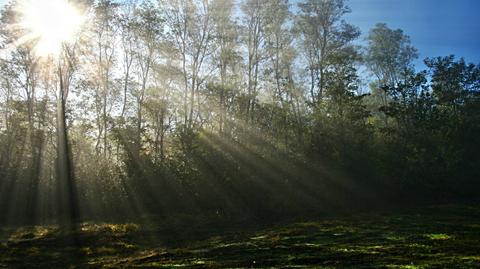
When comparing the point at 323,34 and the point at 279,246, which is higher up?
the point at 323,34

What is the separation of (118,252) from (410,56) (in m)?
48.5

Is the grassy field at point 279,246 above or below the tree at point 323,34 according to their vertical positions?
below

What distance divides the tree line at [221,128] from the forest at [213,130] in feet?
0.48

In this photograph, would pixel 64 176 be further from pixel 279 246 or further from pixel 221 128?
pixel 279 246

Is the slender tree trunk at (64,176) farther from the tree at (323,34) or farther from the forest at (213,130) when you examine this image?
the tree at (323,34)

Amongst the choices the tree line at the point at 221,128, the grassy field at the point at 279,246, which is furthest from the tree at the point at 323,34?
the grassy field at the point at 279,246

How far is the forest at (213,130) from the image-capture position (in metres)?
40.3

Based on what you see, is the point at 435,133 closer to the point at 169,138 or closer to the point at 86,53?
the point at 169,138

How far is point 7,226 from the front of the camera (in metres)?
33.6

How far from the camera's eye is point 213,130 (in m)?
47.9

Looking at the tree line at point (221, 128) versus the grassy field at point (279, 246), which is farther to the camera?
the tree line at point (221, 128)

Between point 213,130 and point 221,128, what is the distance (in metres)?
1.65

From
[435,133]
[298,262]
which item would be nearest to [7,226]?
[298,262]

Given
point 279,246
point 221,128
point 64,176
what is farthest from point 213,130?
point 279,246
